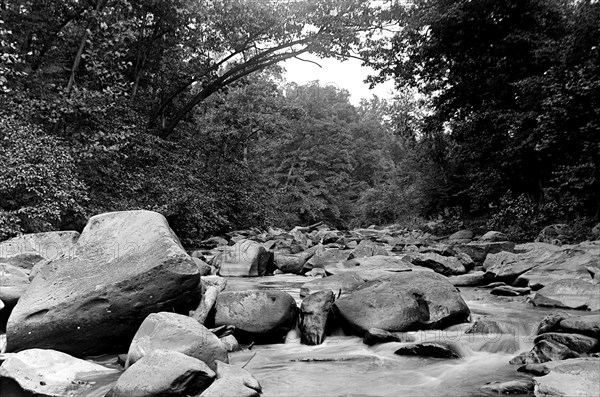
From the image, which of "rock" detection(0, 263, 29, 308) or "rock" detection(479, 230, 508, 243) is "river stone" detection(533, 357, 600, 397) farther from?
"rock" detection(479, 230, 508, 243)

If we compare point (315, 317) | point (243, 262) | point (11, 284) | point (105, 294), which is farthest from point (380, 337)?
point (243, 262)

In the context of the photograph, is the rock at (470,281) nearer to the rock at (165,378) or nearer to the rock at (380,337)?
the rock at (380,337)

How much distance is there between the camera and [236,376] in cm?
346

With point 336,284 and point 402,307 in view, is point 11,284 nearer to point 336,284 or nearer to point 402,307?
point 336,284

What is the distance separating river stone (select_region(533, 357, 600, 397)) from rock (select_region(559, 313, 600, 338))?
688 millimetres

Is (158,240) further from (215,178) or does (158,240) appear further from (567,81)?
(215,178)

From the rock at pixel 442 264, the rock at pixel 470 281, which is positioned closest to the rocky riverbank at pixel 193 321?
the rock at pixel 470 281

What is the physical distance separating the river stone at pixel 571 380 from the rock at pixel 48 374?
3.26 metres

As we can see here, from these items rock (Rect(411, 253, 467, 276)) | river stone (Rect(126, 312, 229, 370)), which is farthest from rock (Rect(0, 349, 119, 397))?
rock (Rect(411, 253, 467, 276))

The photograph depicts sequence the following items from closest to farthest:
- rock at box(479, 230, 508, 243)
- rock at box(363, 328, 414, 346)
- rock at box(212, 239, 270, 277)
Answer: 1. rock at box(363, 328, 414, 346)
2. rock at box(212, 239, 270, 277)
3. rock at box(479, 230, 508, 243)

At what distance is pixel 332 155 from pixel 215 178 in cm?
2080

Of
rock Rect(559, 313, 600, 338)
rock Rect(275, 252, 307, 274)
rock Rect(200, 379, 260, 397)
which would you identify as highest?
rock Rect(559, 313, 600, 338)

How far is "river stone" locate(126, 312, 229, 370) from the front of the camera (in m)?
3.73

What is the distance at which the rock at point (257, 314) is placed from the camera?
4891 mm
